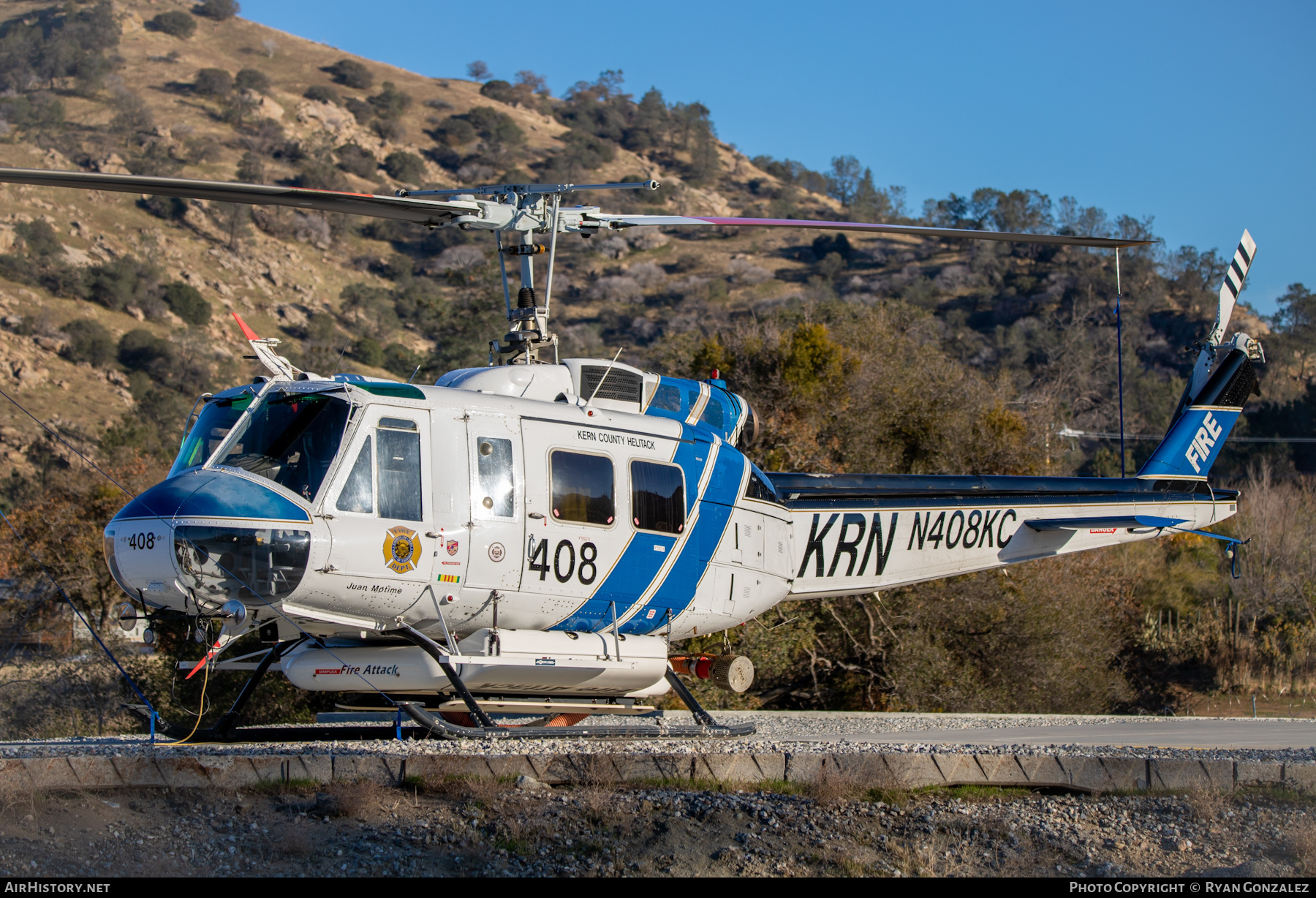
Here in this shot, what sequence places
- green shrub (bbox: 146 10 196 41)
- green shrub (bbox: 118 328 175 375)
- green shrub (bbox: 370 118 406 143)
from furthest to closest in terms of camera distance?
green shrub (bbox: 146 10 196 41)
green shrub (bbox: 370 118 406 143)
green shrub (bbox: 118 328 175 375)

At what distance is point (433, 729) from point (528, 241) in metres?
4.54

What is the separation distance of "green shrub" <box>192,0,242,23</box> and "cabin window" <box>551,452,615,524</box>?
345 feet

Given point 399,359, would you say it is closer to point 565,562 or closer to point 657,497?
point 657,497

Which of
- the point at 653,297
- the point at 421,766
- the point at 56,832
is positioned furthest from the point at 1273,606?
the point at 653,297

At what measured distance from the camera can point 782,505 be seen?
39.6 ft

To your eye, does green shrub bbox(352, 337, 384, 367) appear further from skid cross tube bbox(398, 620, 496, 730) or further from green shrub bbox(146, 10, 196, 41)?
green shrub bbox(146, 10, 196, 41)

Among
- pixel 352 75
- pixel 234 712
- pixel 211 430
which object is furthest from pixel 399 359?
pixel 352 75

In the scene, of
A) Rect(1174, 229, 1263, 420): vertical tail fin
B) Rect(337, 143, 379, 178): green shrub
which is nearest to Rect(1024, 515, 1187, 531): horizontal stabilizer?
Rect(1174, 229, 1263, 420): vertical tail fin

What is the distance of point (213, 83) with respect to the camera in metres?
83.4

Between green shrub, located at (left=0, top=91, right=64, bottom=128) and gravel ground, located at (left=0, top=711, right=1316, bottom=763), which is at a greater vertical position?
green shrub, located at (left=0, top=91, right=64, bottom=128)

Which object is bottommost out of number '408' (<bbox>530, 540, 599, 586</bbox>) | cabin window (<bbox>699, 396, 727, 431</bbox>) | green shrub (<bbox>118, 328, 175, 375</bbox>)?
number '408' (<bbox>530, 540, 599, 586</bbox>)

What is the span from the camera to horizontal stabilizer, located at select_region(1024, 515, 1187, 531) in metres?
13.4
